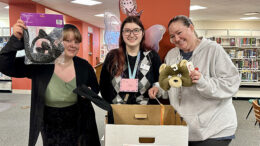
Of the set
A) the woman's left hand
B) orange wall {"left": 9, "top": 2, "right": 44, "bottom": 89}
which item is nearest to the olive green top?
the woman's left hand

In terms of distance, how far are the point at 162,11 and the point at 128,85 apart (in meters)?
0.90

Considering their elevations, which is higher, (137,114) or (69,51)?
(69,51)

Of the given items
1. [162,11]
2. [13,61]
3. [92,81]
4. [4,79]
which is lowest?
[4,79]

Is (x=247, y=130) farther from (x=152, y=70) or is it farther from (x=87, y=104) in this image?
(x=87, y=104)

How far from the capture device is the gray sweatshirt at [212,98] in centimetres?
119

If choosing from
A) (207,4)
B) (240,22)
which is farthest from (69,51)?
(240,22)

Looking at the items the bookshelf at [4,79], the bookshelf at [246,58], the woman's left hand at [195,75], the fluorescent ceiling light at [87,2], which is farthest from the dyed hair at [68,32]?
the bookshelf at [4,79]

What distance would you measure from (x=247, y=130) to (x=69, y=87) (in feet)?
13.5

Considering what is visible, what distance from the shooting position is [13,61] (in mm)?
1268

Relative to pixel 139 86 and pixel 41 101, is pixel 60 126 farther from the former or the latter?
pixel 139 86

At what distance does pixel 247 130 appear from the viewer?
13.6ft

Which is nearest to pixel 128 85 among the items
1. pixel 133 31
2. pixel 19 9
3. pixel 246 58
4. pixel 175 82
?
pixel 133 31

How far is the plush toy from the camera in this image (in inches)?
41.9

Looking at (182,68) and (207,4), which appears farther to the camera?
(207,4)
